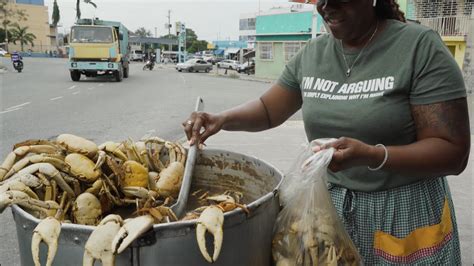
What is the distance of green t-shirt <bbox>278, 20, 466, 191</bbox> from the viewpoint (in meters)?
1.44

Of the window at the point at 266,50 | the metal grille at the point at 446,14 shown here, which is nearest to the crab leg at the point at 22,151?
the metal grille at the point at 446,14

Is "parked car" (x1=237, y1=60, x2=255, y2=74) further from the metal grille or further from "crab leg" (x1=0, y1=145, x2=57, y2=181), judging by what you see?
"crab leg" (x1=0, y1=145, x2=57, y2=181)

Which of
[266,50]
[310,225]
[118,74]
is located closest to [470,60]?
[310,225]

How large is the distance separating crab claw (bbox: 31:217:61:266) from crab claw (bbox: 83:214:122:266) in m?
0.09

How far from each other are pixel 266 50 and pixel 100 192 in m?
32.0

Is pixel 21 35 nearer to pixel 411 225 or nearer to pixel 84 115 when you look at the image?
pixel 84 115

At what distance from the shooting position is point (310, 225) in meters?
1.39

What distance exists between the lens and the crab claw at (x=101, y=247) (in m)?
0.98

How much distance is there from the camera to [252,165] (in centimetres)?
175

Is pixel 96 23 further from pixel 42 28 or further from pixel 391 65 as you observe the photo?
pixel 42 28

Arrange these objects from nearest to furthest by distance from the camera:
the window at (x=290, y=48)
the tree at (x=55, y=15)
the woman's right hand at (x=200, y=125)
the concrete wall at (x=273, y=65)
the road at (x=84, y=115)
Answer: the woman's right hand at (x=200, y=125), the road at (x=84, y=115), the window at (x=290, y=48), the concrete wall at (x=273, y=65), the tree at (x=55, y=15)

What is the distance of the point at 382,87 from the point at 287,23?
2993cm

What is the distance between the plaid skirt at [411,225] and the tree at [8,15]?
62.7 meters

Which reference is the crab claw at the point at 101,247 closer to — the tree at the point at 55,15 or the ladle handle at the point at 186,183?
the ladle handle at the point at 186,183
